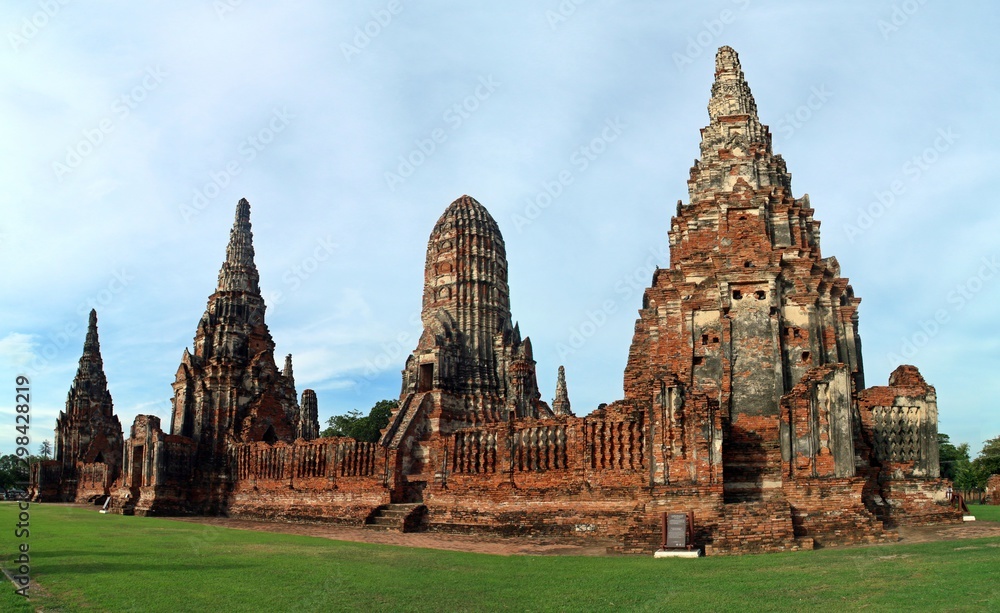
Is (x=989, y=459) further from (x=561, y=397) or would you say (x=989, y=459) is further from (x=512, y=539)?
(x=512, y=539)

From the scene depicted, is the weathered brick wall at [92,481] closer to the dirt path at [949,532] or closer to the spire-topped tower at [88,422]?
the spire-topped tower at [88,422]

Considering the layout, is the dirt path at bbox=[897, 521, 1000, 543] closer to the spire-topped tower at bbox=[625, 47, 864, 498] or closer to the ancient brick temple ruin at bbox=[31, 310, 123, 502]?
the spire-topped tower at bbox=[625, 47, 864, 498]

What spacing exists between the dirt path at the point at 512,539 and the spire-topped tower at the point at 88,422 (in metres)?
31.4

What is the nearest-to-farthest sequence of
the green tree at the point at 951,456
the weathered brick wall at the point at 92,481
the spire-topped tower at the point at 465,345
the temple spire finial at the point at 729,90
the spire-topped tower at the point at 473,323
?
the temple spire finial at the point at 729,90
the spire-topped tower at the point at 465,345
the spire-topped tower at the point at 473,323
the weathered brick wall at the point at 92,481
the green tree at the point at 951,456

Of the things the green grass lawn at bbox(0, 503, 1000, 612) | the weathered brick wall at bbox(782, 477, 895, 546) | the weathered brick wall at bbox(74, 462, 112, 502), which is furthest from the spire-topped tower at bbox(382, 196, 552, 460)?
the weathered brick wall at bbox(74, 462, 112, 502)

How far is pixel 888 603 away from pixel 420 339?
2658 centimetres

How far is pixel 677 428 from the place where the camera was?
59.2 ft

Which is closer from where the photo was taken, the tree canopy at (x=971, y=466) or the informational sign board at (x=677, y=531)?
the informational sign board at (x=677, y=531)

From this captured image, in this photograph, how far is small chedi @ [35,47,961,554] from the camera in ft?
57.5

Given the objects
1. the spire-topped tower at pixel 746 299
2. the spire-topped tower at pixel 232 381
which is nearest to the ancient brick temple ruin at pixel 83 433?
the spire-topped tower at pixel 232 381

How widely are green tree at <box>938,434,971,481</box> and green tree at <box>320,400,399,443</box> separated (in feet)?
141

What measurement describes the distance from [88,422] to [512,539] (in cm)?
4005

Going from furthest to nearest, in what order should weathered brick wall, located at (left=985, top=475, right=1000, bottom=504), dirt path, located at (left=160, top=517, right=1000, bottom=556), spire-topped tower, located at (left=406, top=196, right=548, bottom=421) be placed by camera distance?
1. weathered brick wall, located at (left=985, top=475, right=1000, bottom=504)
2. spire-topped tower, located at (left=406, top=196, right=548, bottom=421)
3. dirt path, located at (left=160, top=517, right=1000, bottom=556)

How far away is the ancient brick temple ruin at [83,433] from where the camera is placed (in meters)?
49.2
